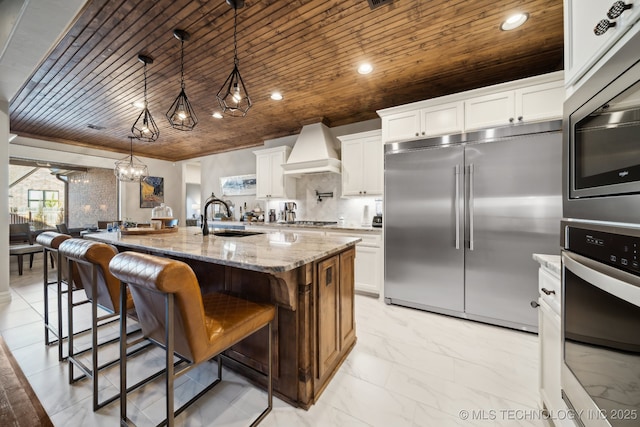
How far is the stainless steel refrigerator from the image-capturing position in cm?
231

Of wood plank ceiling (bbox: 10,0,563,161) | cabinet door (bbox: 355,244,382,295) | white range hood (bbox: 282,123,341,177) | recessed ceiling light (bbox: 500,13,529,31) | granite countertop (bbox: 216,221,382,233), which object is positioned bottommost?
cabinet door (bbox: 355,244,382,295)

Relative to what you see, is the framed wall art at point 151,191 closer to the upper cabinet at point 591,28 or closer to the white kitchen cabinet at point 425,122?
the white kitchen cabinet at point 425,122

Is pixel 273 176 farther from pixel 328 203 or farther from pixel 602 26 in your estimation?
pixel 602 26

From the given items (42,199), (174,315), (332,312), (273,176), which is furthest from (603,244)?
(42,199)

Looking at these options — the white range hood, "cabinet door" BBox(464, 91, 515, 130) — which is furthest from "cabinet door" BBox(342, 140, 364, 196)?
"cabinet door" BBox(464, 91, 515, 130)

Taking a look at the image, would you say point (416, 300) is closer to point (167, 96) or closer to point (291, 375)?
point (291, 375)

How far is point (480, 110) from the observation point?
2.56 metres

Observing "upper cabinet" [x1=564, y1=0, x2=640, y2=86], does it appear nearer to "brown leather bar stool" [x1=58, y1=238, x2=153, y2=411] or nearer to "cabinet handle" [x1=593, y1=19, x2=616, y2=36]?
"cabinet handle" [x1=593, y1=19, x2=616, y2=36]

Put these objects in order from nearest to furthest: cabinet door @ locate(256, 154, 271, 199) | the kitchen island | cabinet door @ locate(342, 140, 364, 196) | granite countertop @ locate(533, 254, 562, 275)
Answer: granite countertop @ locate(533, 254, 562, 275)
the kitchen island
cabinet door @ locate(342, 140, 364, 196)
cabinet door @ locate(256, 154, 271, 199)

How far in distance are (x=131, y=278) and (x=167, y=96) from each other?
10.6 ft

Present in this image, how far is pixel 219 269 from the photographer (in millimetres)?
1802

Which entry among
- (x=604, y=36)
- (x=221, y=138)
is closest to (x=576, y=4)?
(x=604, y=36)

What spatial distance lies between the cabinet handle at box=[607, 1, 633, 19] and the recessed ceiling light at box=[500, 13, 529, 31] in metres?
1.58

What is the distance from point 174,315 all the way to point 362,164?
3131mm
